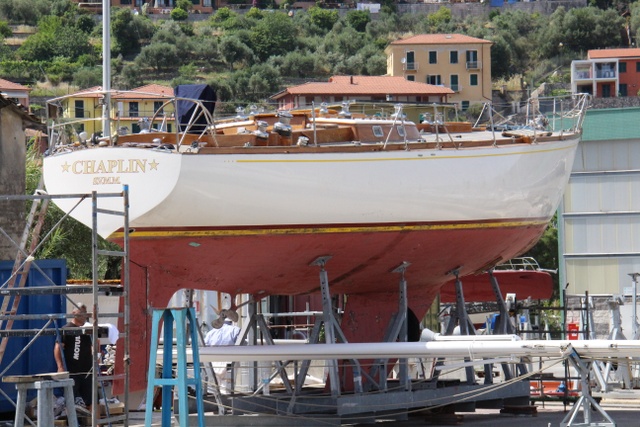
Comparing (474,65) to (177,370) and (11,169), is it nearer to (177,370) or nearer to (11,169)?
(11,169)

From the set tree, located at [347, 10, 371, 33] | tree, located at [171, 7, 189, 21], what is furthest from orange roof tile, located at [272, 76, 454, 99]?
tree, located at [171, 7, 189, 21]

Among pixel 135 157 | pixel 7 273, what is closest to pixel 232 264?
pixel 135 157

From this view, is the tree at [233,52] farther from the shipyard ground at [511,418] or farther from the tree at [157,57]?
the shipyard ground at [511,418]

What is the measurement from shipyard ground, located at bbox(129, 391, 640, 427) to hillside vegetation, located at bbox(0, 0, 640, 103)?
3471 inches

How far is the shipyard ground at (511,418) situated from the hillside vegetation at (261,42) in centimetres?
8817

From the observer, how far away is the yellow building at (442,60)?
11525 centimetres

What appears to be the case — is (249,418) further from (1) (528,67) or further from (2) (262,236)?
(1) (528,67)

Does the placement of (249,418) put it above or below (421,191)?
below

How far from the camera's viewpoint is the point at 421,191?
48.8ft

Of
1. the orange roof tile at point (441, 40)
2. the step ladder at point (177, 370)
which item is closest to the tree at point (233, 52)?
the orange roof tile at point (441, 40)

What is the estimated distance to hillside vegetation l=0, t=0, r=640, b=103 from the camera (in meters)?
117

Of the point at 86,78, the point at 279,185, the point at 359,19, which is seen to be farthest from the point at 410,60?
the point at 279,185

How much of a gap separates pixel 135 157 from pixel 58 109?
2.25m

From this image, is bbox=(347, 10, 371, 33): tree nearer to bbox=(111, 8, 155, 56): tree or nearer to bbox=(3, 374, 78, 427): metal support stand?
bbox=(111, 8, 155, 56): tree
